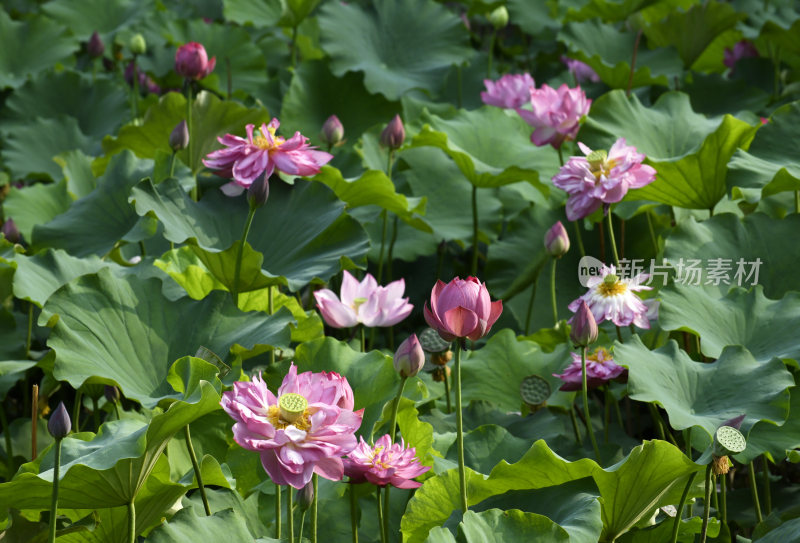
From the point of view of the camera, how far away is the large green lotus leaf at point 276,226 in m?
1.73

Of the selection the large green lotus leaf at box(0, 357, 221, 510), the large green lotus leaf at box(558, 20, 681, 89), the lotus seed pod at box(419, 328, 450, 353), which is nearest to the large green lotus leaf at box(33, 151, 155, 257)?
the lotus seed pod at box(419, 328, 450, 353)

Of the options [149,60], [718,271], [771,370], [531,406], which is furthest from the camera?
[149,60]

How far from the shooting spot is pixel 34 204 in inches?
90.6

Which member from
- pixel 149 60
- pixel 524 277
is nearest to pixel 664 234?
pixel 524 277

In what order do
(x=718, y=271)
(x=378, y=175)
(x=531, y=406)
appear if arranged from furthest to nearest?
(x=378, y=175)
(x=718, y=271)
(x=531, y=406)

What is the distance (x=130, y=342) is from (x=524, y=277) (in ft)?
3.00

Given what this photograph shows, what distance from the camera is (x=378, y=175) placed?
75.1 inches

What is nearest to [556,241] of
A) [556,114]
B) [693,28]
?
[556,114]

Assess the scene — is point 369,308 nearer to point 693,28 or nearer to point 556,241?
point 556,241

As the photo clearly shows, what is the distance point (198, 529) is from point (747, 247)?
1.20 meters

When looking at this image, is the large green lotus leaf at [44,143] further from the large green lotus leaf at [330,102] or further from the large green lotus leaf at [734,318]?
the large green lotus leaf at [734,318]

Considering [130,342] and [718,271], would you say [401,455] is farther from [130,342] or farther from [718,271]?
[718,271]

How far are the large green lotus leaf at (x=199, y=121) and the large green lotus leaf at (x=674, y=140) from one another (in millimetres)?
804

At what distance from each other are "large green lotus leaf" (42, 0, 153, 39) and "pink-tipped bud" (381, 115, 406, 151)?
1.80m
